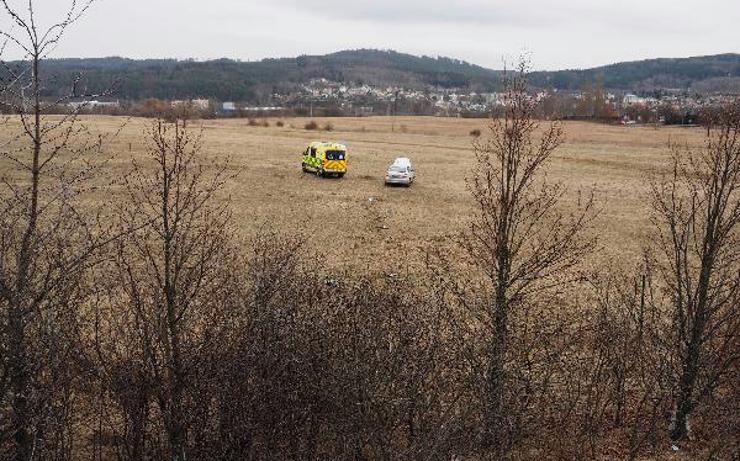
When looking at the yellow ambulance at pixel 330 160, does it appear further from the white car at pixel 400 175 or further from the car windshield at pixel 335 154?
the white car at pixel 400 175

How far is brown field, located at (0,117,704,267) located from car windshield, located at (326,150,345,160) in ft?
5.12

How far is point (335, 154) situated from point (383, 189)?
5.01 m

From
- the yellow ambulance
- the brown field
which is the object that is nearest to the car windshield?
the yellow ambulance

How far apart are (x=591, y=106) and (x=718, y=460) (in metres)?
115

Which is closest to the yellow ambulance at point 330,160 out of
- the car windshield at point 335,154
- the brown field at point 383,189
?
the car windshield at point 335,154

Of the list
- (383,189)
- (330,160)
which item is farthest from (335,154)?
(383,189)

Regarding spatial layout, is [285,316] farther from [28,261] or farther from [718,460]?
[718,460]

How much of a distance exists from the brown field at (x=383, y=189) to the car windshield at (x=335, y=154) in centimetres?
156

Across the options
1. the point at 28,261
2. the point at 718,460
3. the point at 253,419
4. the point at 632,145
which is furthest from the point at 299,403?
the point at 632,145

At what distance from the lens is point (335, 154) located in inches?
1578

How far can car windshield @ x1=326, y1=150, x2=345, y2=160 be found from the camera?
39.9m

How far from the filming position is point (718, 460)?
10.3 m

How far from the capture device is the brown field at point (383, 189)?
25.9 metres

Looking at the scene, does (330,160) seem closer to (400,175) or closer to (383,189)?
(383,189)
